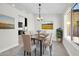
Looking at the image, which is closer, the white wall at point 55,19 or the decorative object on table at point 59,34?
the decorative object on table at point 59,34

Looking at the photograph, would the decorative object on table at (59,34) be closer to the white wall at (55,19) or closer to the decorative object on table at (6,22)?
the white wall at (55,19)

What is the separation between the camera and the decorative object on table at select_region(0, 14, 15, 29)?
5.88 meters

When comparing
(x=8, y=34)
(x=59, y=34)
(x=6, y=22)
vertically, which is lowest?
(x=59, y=34)

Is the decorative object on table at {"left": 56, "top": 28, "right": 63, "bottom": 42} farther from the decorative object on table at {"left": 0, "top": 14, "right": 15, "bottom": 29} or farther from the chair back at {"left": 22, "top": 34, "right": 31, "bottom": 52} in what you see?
the chair back at {"left": 22, "top": 34, "right": 31, "bottom": 52}

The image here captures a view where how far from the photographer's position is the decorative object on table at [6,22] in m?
5.88

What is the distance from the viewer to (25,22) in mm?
9414

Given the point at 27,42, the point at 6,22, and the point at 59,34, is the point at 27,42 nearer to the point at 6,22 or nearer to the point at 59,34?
the point at 6,22

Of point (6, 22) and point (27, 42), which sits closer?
point (27, 42)

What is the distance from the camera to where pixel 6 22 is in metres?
6.33

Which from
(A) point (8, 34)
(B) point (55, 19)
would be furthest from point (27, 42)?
(B) point (55, 19)

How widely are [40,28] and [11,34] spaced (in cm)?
495

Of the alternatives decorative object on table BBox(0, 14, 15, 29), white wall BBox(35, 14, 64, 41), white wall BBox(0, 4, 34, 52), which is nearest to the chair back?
white wall BBox(0, 4, 34, 52)

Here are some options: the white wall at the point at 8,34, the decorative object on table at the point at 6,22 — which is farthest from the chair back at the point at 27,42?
the decorative object on table at the point at 6,22

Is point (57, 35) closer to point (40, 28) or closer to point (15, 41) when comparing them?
point (40, 28)
